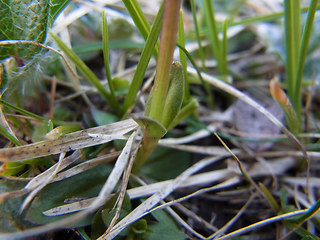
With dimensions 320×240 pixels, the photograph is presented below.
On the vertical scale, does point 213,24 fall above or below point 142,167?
above

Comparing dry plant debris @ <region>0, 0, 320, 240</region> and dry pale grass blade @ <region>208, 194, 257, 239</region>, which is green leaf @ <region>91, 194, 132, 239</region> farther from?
dry pale grass blade @ <region>208, 194, 257, 239</region>

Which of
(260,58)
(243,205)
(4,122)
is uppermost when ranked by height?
(4,122)

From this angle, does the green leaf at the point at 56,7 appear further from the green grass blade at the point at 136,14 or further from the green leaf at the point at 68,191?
the green leaf at the point at 68,191

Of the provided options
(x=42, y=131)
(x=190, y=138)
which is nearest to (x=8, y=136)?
(x=42, y=131)

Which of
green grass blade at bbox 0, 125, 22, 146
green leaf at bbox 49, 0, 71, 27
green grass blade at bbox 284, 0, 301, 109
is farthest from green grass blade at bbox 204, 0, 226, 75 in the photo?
green grass blade at bbox 0, 125, 22, 146

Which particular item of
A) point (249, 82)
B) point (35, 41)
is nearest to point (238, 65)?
point (249, 82)

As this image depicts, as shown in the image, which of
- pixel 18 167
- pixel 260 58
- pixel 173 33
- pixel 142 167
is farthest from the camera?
pixel 260 58

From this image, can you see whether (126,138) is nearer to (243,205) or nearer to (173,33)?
(173,33)
